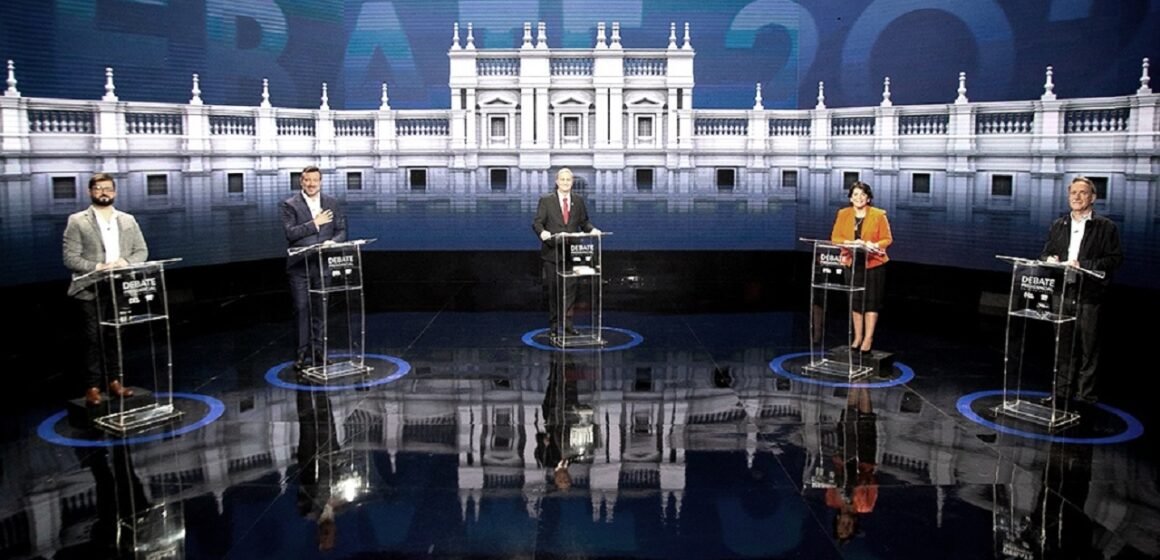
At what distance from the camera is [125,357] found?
784 cm

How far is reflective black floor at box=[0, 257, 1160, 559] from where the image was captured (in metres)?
4.14

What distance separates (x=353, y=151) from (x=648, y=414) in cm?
677

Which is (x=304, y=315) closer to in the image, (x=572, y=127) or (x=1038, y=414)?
(x=572, y=127)

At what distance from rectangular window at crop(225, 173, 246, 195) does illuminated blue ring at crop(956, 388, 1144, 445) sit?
8.46 metres

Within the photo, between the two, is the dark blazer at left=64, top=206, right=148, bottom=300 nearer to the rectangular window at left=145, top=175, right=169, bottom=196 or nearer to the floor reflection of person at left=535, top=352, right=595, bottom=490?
the floor reflection of person at left=535, top=352, right=595, bottom=490

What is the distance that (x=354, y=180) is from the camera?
11531 millimetres

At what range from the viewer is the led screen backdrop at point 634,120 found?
28.9ft

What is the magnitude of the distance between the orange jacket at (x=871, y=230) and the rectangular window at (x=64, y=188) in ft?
24.8

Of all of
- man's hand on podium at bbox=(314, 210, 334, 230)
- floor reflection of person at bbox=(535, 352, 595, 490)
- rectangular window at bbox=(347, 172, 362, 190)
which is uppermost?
rectangular window at bbox=(347, 172, 362, 190)

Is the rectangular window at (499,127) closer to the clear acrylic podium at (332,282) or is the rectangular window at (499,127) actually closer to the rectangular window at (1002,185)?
→ the clear acrylic podium at (332,282)

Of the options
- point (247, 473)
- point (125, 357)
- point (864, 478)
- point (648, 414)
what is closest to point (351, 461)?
point (247, 473)

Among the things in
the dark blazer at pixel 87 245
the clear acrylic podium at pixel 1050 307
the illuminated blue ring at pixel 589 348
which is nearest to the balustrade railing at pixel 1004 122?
the clear acrylic podium at pixel 1050 307

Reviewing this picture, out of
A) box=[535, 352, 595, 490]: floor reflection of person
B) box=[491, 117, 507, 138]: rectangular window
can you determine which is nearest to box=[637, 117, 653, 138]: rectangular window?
box=[491, 117, 507, 138]: rectangular window

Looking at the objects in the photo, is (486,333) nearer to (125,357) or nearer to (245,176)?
(125,357)
